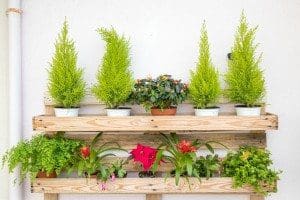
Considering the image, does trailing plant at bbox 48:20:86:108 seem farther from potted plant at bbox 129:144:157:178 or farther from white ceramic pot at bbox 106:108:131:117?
potted plant at bbox 129:144:157:178

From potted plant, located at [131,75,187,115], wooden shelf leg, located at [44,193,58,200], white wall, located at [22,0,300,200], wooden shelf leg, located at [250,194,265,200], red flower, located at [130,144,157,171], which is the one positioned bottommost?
wooden shelf leg, located at [250,194,265,200]

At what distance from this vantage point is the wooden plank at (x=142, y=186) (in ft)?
7.41

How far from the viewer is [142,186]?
2271mm

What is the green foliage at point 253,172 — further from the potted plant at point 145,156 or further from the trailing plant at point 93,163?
the trailing plant at point 93,163

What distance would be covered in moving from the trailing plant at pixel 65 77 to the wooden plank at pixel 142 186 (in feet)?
1.81

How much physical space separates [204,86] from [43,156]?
47.2 inches

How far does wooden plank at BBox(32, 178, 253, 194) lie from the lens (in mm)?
2258

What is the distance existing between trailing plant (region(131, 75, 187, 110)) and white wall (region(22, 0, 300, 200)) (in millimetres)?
266

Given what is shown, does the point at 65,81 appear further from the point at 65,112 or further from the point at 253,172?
the point at 253,172

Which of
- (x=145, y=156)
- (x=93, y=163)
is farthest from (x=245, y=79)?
(x=93, y=163)

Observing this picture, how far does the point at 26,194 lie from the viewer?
2.65 metres

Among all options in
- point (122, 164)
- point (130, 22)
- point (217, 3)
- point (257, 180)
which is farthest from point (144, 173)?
point (217, 3)

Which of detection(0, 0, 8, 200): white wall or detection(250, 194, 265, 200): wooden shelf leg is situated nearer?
detection(250, 194, 265, 200): wooden shelf leg

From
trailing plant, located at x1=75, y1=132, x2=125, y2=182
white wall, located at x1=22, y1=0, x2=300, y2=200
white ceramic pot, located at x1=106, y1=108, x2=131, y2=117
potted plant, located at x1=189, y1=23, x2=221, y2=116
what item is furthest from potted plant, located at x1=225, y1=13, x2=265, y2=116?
trailing plant, located at x1=75, y1=132, x2=125, y2=182
